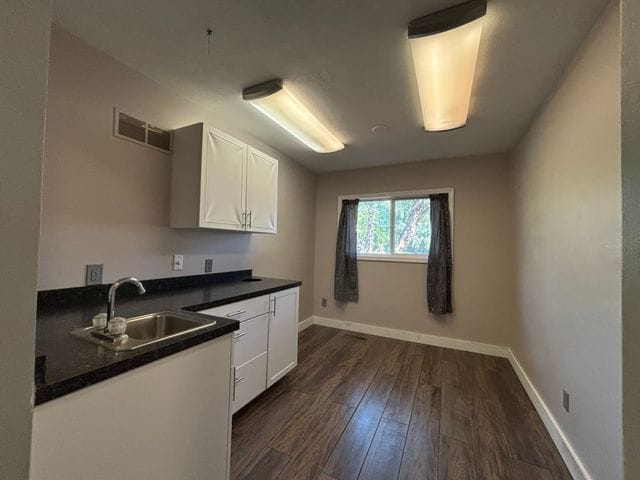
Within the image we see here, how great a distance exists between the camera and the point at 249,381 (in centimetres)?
200

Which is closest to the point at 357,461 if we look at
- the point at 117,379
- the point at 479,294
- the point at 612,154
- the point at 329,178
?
the point at 117,379

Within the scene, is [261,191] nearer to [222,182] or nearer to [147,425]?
[222,182]

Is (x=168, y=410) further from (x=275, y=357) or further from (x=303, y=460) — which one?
(x=275, y=357)

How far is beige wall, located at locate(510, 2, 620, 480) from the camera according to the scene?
124cm

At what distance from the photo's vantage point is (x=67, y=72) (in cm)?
157

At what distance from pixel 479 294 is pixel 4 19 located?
3.92m

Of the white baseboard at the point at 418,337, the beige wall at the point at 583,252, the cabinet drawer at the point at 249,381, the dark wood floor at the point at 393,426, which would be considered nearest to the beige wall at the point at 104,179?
the cabinet drawer at the point at 249,381

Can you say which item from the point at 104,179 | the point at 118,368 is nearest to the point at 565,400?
the point at 118,368

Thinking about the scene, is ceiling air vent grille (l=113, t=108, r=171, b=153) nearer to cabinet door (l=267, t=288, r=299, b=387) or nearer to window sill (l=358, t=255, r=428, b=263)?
cabinet door (l=267, t=288, r=299, b=387)

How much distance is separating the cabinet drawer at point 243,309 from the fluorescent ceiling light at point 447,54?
194 cm

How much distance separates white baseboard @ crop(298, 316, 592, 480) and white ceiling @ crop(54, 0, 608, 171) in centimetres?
232

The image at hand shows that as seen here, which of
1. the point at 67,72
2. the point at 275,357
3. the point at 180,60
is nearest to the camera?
the point at 67,72

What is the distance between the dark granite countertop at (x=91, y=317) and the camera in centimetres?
83

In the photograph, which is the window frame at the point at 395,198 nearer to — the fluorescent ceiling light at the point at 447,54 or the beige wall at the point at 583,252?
the beige wall at the point at 583,252
